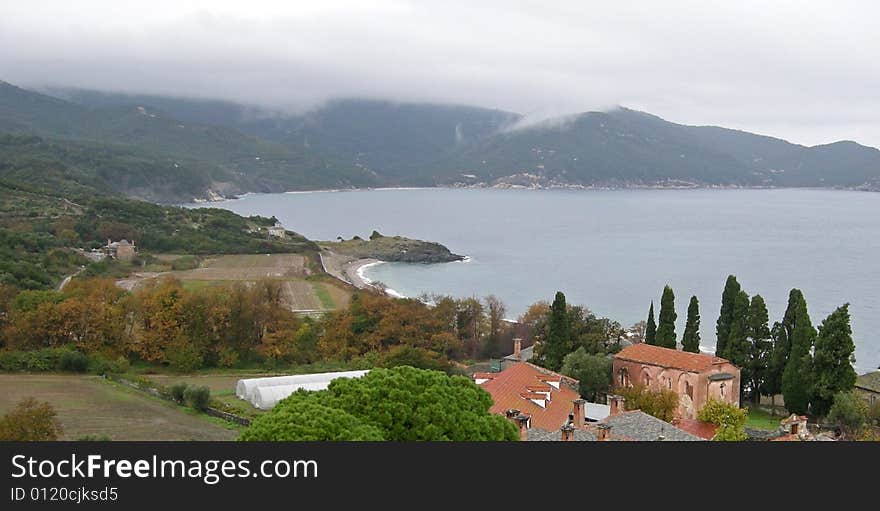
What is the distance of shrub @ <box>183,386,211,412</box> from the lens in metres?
27.8

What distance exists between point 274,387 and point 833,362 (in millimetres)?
19391

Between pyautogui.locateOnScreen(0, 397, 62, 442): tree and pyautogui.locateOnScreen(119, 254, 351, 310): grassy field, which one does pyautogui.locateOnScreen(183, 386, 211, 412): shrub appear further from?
pyautogui.locateOnScreen(119, 254, 351, 310): grassy field

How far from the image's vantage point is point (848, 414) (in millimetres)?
25188

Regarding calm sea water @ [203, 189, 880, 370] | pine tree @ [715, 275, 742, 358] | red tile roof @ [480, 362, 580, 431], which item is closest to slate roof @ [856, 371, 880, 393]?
pine tree @ [715, 275, 742, 358]

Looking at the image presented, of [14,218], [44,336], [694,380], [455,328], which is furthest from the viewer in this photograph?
[14,218]

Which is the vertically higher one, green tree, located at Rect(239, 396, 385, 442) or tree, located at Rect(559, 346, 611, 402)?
green tree, located at Rect(239, 396, 385, 442)

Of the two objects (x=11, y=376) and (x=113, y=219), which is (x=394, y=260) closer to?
(x=113, y=219)

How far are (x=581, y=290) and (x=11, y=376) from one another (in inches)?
1910

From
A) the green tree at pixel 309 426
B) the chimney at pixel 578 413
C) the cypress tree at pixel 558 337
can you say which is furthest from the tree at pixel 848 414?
the green tree at pixel 309 426

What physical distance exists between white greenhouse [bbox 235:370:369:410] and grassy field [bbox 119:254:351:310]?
2081 cm

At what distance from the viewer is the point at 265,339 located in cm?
3719

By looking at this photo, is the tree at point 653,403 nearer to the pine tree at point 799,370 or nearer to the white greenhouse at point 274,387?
the pine tree at point 799,370

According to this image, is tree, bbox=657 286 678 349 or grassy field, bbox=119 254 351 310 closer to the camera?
tree, bbox=657 286 678 349

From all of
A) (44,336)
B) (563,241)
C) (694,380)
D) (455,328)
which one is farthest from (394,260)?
(694,380)
